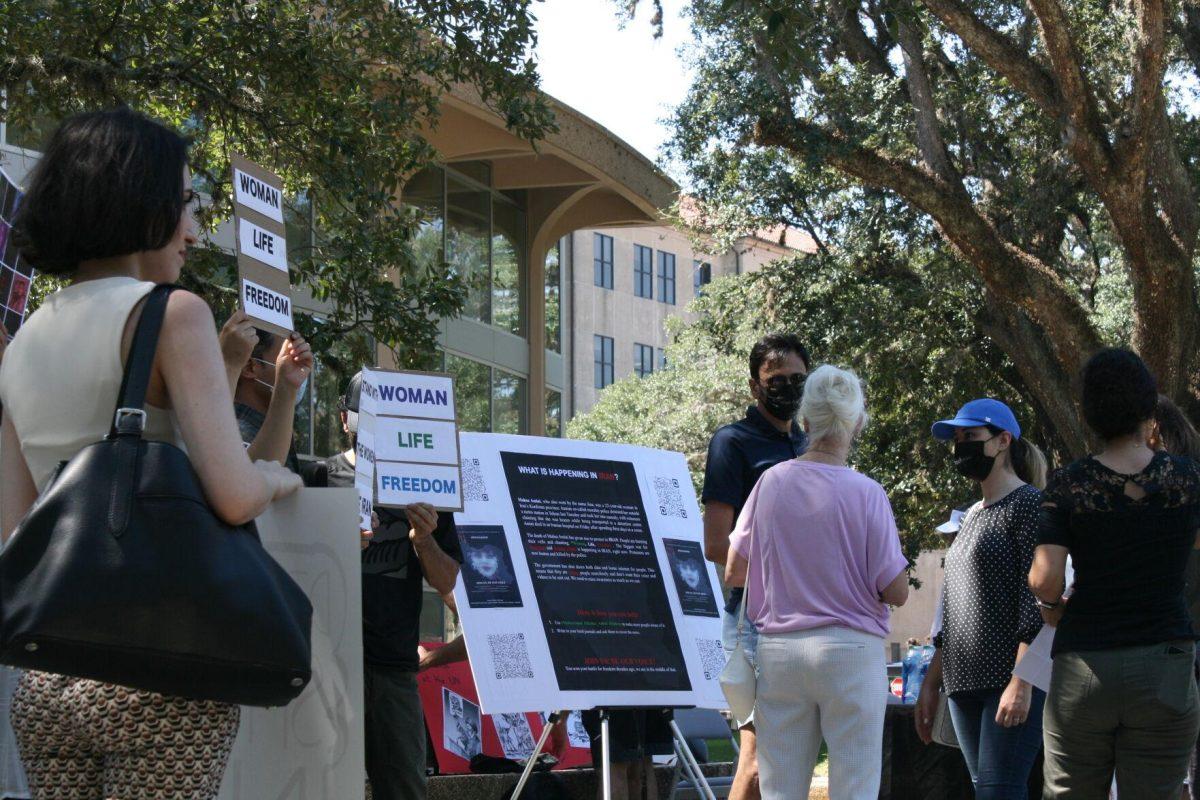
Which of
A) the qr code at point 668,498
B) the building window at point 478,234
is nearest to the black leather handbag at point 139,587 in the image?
the qr code at point 668,498

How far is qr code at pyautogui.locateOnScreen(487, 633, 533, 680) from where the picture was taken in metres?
6.11

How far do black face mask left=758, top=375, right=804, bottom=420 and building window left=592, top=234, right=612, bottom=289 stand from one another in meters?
57.6

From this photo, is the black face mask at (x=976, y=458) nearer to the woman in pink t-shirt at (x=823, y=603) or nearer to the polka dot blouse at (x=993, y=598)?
the polka dot blouse at (x=993, y=598)

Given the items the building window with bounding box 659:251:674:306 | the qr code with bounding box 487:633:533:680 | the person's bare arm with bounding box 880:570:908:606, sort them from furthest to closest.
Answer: the building window with bounding box 659:251:674:306 → the qr code with bounding box 487:633:533:680 → the person's bare arm with bounding box 880:570:908:606

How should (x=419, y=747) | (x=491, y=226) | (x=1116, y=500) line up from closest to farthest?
(x=1116, y=500) < (x=419, y=747) < (x=491, y=226)

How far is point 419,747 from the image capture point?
16.5ft

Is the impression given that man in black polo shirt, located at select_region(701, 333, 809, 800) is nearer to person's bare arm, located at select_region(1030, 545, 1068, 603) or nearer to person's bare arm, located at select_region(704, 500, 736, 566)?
person's bare arm, located at select_region(704, 500, 736, 566)

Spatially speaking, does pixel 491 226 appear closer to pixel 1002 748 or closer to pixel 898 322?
pixel 898 322

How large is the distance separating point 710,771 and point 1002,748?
16.4ft

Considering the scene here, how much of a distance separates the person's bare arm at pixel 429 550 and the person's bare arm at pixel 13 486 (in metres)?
2.42

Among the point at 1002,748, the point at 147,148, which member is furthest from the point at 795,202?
the point at 147,148

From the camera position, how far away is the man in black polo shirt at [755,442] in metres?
5.64

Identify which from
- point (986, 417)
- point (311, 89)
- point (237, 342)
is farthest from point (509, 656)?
point (311, 89)

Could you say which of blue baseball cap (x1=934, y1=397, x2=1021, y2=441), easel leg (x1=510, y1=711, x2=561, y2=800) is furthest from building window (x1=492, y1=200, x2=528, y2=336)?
blue baseball cap (x1=934, y1=397, x2=1021, y2=441)
